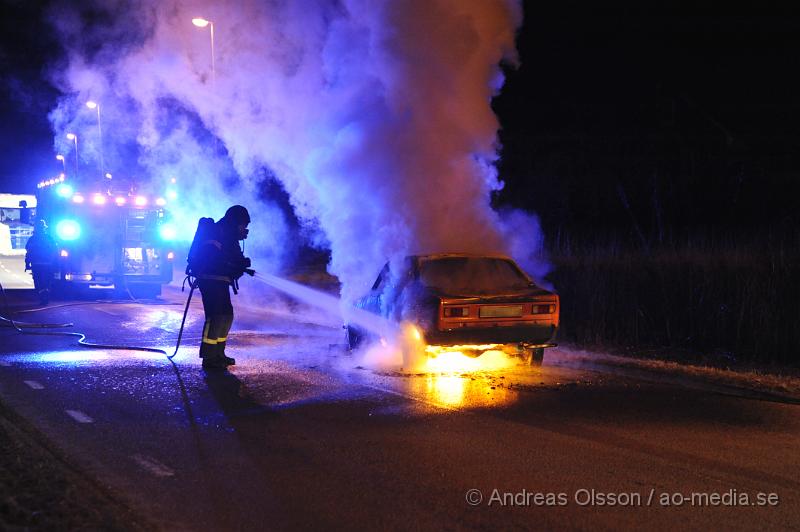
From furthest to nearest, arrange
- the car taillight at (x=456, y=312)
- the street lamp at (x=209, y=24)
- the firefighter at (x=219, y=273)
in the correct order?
the street lamp at (x=209, y=24), the firefighter at (x=219, y=273), the car taillight at (x=456, y=312)

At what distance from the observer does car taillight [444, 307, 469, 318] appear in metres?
8.47

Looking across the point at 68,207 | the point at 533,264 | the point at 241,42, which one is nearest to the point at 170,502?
the point at 533,264

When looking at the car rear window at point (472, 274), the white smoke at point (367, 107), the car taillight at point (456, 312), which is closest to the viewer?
the car taillight at point (456, 312)

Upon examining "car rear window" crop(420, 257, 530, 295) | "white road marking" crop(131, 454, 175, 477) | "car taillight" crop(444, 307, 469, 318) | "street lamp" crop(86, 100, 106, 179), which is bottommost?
"white road marking" crop(131, 454, 175, 477)

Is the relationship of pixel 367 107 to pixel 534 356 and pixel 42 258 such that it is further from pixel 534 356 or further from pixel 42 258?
pixel 42 258

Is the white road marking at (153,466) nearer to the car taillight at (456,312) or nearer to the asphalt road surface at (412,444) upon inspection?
the asphalt road surface at (412,444)

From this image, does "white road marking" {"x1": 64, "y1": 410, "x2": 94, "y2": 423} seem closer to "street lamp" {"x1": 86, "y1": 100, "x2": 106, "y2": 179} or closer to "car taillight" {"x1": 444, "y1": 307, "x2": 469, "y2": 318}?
"car taillight" {"x1": 444, "y1": 307, "x2": 469, "y2": 318}

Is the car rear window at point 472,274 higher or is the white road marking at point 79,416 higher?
the car rear window at point 472,274

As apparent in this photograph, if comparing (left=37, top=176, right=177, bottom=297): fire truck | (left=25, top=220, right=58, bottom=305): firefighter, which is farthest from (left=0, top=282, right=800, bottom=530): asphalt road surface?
(left=25, top=220, right=58, bottom=305): firefighter

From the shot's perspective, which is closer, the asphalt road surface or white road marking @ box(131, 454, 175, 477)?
the asphalt road surface

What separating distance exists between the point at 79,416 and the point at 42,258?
48.7 feet

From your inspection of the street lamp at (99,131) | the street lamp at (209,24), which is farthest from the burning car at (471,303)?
the street lamp at (99,131)

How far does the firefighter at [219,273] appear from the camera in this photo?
30.9 feet

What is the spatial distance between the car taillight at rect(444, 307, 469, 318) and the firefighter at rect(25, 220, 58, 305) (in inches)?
541
